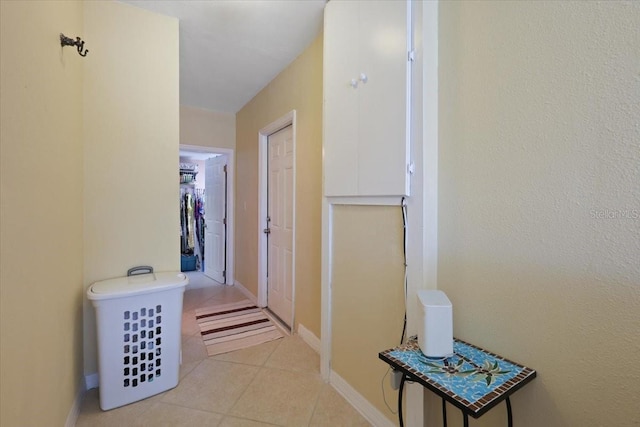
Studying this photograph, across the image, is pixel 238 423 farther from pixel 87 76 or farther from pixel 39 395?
pixel 87 76

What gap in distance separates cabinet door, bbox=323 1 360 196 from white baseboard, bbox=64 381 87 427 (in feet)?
6.20

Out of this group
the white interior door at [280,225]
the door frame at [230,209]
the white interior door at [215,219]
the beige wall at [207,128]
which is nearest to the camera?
the white interior door at [280,225]

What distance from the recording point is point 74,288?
5.34 ft

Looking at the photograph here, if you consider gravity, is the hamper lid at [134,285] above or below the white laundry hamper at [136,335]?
above

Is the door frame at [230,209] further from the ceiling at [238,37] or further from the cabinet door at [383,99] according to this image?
the cabinet door at [383,99]

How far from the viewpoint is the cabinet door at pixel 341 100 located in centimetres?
160

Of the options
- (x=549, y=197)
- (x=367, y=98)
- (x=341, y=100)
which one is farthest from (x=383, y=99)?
(x=549, y=197)

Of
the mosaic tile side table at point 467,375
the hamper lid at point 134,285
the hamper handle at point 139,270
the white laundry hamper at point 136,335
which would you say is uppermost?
the hamper handle at point 139,270

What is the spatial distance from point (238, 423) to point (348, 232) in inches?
49.0

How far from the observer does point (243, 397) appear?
5.75 feet

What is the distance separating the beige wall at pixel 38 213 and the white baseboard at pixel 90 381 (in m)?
0.17

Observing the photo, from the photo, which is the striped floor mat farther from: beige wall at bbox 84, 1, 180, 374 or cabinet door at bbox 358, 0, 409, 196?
cabinet door at bbox 358, 0, 409, 196

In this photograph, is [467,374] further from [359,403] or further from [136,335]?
[136,335]

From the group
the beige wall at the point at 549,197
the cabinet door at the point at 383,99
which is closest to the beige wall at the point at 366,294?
the cabinet door at the point at 383,99
